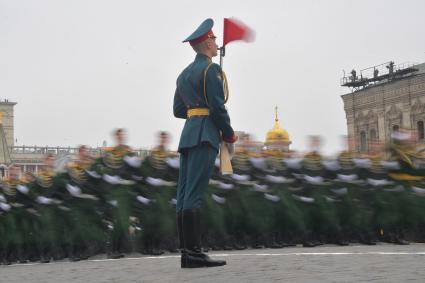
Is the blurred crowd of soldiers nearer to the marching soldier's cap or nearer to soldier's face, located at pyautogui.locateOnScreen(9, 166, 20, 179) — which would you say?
soldier's face, located at pyautogui.locateOnScreen(9, 166, 20, 179)

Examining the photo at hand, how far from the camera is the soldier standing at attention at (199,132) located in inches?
235

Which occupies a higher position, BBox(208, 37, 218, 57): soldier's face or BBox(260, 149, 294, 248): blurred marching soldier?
BBox(208, 37, 218, 57): soldier's face

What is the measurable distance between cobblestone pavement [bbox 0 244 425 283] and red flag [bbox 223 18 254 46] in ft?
5.96

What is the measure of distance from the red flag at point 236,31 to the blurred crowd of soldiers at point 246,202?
9.14 ft

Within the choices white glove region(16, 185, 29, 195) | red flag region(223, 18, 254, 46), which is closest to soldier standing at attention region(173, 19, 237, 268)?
red flag region(223, 18, 254, 46)

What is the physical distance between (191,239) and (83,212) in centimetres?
298

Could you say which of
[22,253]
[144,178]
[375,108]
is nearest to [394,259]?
[144,178]

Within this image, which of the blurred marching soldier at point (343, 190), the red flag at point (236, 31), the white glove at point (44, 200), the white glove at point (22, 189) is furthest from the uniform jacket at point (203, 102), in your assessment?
the white glove at point (22, 189)

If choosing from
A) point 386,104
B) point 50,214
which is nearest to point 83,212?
point 50,214

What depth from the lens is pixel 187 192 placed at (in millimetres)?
6074

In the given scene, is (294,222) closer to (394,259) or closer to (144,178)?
(144,178)

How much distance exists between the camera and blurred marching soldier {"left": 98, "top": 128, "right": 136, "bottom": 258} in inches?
334

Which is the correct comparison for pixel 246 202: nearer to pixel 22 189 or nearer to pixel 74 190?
pixel 74 190

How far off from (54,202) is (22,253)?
113 centimetres
